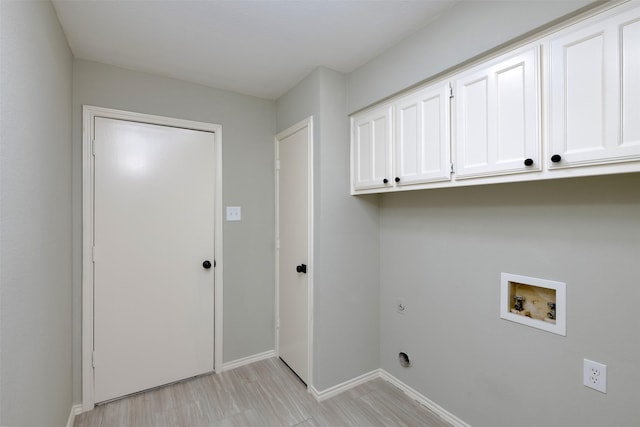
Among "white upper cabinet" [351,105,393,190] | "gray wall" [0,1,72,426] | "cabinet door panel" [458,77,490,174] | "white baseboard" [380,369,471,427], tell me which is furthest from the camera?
"white upper cabinet" [351,105,393,190]

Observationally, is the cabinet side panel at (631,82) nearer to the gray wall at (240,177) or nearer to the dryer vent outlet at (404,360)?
the dryer vent outlet at (404,360)

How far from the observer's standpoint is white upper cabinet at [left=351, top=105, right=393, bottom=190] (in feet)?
6.52

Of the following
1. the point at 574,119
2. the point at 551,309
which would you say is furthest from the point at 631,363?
the point at 574,119

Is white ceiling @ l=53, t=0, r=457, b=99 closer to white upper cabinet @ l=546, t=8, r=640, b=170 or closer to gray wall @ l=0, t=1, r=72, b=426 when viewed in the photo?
gray wall @ l=0, t=1, r=72, b=426

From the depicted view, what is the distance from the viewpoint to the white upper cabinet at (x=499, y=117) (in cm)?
127

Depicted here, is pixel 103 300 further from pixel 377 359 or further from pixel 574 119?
pixel 574 119

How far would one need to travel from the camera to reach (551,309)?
1445 millimetres

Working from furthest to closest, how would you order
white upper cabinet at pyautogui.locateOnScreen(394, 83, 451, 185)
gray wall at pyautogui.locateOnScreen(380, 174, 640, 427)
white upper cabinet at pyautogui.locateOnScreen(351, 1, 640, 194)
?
white upper cabinet at pyautogui.locateOnScreen(394, 83, 451, 185) → gray wall at pyautogui.locateOnScreen(380, 174, 640, 427) → white upper cabinet at pyautogui.locateOnScreen(351, 1, 640, 194)

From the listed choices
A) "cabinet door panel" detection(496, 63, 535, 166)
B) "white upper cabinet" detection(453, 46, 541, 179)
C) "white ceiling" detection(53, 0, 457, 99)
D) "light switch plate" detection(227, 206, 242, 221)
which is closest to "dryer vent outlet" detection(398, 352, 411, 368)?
"white upper cabinet" detection(453, 46, 541, 179)

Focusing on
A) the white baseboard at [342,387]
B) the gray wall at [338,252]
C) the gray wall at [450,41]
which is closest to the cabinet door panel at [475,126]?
the gray wall at [450,41]

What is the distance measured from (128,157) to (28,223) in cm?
118

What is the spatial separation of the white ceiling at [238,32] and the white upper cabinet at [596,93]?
2.20 feet

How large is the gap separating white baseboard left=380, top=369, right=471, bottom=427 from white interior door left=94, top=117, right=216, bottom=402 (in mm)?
1529

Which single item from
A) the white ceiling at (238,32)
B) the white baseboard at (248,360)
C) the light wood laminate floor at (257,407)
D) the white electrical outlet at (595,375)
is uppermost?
the white ceiling at (238,32)
